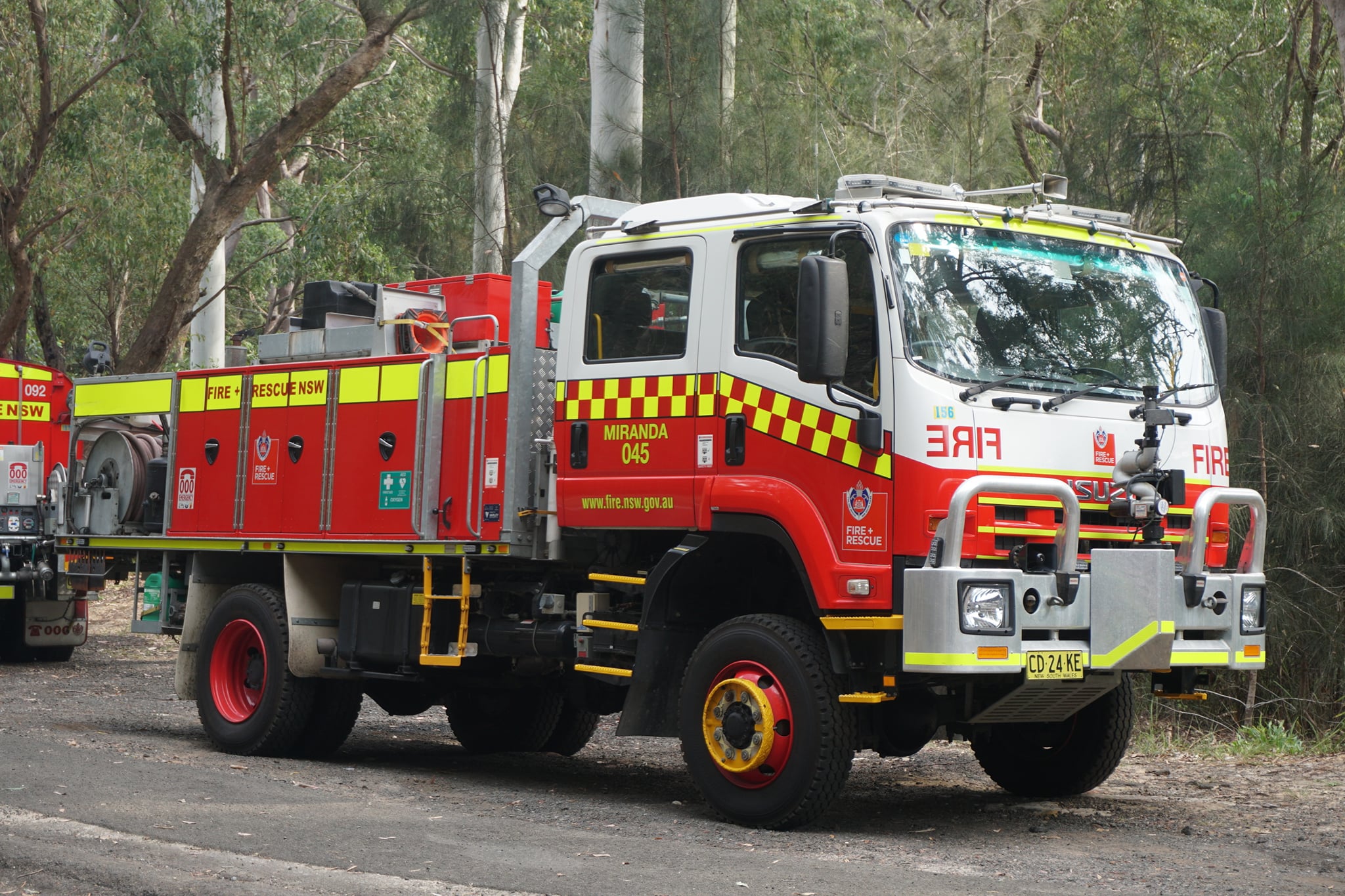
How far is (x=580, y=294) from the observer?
900 centimetres

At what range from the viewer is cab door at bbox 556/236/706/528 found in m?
8.45

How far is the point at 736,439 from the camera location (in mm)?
8180

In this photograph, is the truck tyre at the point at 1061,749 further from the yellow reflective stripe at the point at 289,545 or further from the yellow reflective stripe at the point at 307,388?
the yellow reflective stripe at the point at 307,388

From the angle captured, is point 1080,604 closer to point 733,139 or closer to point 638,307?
point 638,307

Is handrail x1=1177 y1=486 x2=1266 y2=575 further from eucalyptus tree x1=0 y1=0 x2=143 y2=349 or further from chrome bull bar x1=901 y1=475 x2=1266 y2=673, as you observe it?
eucalyptus tree x1=0 y1=0 x2=143 y2=349

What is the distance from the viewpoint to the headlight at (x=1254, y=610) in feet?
27.0

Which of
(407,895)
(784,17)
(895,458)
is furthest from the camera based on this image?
Answer: (784,17)

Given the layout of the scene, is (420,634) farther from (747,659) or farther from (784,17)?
(784,17)

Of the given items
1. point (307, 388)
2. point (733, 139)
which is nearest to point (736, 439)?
point (307, 388)

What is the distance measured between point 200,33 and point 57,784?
14881 mm

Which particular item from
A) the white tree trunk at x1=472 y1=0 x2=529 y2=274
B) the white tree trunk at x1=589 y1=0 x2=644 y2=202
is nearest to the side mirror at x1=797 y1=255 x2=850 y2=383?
the white tree trunk at x1=589 y1=0 x2=644 y2=202

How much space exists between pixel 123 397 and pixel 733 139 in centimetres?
576

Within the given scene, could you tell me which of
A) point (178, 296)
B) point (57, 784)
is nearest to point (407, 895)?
point (57, 784)

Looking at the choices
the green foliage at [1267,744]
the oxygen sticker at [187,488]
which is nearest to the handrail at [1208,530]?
the green foliage at [1267,744]
